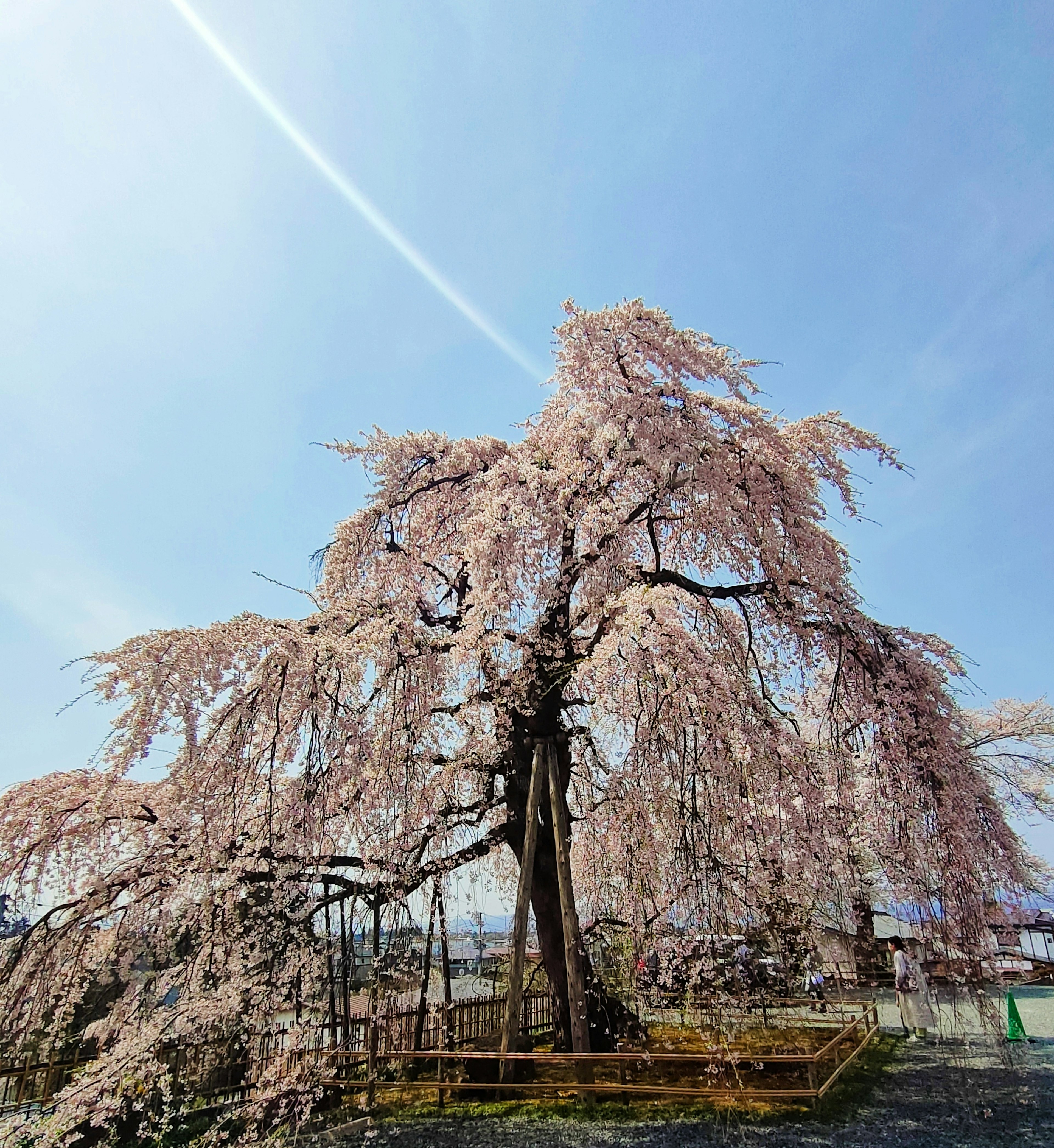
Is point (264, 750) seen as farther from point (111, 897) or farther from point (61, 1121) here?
point (61, 1121)

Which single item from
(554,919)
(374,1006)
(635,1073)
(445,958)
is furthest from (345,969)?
(635,1073)

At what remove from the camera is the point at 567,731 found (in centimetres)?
812

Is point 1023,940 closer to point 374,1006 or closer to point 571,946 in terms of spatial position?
point 571,946

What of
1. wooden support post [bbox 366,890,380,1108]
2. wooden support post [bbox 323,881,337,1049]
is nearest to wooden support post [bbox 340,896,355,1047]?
wooden support post [bbox 323,881,337,1049]

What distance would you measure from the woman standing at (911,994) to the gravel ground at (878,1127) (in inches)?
91.5

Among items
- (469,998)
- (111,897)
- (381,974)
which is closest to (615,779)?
(381,974)

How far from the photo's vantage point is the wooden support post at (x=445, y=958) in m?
7.16

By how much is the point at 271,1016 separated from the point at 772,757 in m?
5.41

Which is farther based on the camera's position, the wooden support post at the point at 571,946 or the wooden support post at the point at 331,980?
the wooden support post at the point at 571,946

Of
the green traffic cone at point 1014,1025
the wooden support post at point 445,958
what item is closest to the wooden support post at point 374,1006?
the wooden support post at point 445,958

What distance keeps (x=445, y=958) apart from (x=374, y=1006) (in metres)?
1.30

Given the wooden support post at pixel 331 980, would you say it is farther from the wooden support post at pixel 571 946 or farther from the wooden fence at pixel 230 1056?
the wooden support post at pixel 571 946

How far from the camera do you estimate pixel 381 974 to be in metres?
6.41

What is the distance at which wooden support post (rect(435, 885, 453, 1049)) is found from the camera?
23.5 feet
